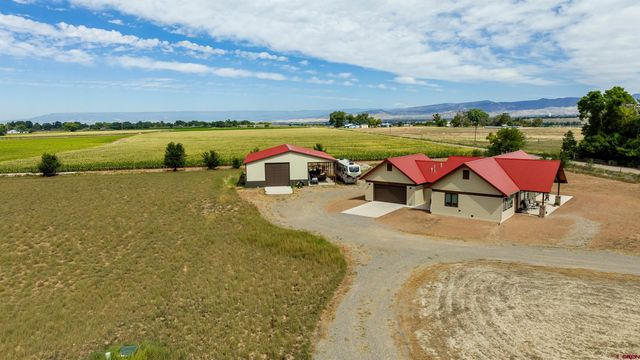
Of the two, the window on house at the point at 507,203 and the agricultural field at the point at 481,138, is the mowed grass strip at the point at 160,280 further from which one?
the agricultural field at the point at 481,138

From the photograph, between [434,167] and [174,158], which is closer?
[434,167]

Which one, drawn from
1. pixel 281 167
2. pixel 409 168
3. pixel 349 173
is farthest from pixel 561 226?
pixel 281 167

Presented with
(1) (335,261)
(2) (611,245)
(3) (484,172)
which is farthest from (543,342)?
(3) (484,172)

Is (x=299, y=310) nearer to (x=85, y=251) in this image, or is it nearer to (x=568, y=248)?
(x=85, y=251)

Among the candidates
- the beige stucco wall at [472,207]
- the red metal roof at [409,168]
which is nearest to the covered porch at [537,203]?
the beige stucco wall at [472,207]

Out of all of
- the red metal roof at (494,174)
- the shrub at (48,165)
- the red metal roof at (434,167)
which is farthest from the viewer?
the shrub at (48,165)

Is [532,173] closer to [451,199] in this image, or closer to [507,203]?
[507,203]

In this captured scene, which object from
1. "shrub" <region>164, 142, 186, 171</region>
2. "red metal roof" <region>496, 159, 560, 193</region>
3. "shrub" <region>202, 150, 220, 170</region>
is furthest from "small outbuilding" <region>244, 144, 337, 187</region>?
"red metal roof" <region>496, 159, 560, 193</region>
